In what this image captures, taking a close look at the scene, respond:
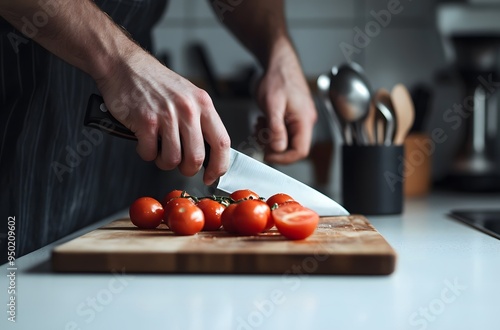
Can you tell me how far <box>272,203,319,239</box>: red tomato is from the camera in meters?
0.88

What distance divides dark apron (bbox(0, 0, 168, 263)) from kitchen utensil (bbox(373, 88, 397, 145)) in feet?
1.66

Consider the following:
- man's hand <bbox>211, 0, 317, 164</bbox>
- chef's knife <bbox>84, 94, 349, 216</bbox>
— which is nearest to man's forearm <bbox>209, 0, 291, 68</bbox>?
man's hand <bbox>211, 0, 317, 164</bbox>

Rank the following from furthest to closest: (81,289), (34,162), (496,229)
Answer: (496,229)
(34,162)
(81,289)

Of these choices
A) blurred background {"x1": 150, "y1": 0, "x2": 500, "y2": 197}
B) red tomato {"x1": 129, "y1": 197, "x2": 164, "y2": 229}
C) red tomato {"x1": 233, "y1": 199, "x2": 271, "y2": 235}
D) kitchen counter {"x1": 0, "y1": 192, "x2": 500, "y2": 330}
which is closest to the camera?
kitchen counter {"x1": 0, "y1": 192, "x2": 500, "y2": 330}

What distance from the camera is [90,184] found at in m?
1.26

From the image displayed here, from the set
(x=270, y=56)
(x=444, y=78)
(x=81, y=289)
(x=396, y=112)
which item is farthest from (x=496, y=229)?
(x=444, y=78)

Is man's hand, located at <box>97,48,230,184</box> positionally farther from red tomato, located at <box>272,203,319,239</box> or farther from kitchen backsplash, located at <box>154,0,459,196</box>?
kitchen backsplash, located at <box>154,0,459,196</box>

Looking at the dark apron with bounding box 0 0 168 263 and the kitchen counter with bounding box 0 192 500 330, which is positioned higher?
the dark apron with bounding box 0 0 168 263

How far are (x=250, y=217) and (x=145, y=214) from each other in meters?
0.19

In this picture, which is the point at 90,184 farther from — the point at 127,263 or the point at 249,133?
the point at 249,133

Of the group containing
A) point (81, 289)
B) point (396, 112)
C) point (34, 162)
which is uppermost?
point (396, 112)

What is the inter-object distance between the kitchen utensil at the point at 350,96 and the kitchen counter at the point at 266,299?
0.51 m

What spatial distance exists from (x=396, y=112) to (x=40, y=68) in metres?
0.77

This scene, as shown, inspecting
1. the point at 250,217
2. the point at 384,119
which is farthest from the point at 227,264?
the point at 384,119
